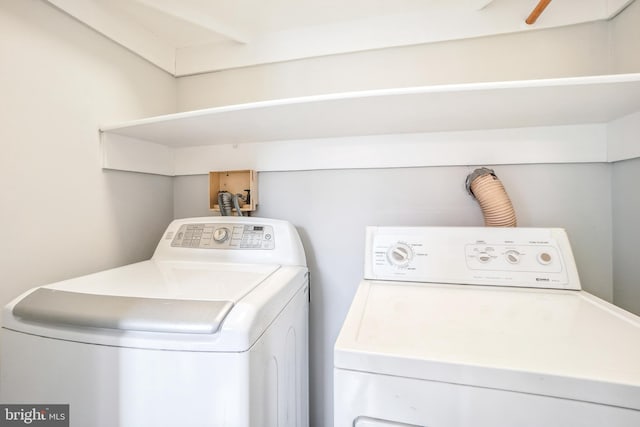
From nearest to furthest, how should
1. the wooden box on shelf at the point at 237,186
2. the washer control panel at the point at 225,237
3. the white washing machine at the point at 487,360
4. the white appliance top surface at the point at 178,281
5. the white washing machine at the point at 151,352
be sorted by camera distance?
the white washing machine at the point at 487,360 → the white washing machine at the point at 151,352 → the white appliance top surface at the point at 178,281 → the washer control panel at the point at 225,237 → the wooden box on shelf at the point at 237,186

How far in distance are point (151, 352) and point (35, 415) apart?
1.22 feet

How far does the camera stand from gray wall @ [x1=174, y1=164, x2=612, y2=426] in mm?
976

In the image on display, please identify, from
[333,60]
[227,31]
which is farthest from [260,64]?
[333,60]

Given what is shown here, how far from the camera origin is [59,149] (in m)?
0.88

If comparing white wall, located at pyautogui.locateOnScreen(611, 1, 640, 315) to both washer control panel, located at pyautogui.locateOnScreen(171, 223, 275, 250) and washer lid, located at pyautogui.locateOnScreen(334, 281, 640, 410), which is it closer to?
washer lid, located at pyautogui.locateOnScreen(334, 281, 640, 410)

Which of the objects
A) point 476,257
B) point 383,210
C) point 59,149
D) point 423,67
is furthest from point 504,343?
point 59,149

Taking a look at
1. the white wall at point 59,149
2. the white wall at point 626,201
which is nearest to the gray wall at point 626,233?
the white wall at point 626,201

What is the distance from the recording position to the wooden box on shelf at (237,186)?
4.03ft

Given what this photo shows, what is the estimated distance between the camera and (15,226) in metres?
0.77

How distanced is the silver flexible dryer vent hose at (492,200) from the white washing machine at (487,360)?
0.25 metres

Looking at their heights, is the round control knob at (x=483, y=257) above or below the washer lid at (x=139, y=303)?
above

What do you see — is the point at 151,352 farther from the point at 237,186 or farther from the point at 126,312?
the point at 237,186

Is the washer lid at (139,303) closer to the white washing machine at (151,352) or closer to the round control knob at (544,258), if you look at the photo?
the white washing machine at (151,352)

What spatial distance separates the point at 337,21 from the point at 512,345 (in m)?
1.27
